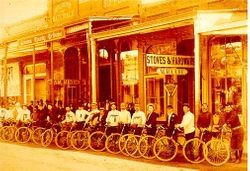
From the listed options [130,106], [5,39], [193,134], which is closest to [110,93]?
[130,106]

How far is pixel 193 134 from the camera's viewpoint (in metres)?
5.30

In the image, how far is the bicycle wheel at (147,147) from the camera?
588 cm

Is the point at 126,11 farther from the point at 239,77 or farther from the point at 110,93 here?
the point at 239,77

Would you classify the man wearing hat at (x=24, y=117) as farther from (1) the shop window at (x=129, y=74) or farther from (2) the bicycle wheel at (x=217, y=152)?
(2) the bicycle wheel at (x=217, y=152)

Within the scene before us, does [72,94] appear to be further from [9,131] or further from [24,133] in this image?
[9,131]

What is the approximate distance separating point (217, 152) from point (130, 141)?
1429mm

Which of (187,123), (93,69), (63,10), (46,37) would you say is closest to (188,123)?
(187,123)

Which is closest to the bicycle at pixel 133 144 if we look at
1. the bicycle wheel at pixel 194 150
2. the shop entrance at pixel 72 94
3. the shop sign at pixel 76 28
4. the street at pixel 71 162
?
the street at pixel 71 162

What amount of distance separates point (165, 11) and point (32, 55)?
1.83 m

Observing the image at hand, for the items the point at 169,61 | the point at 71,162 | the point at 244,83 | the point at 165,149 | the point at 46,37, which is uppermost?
the point at 46,37

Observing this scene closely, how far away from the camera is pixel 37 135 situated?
695 cm

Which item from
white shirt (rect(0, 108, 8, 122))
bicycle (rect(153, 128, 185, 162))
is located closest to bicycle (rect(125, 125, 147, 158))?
bicycle (rect(153, 128, 185, 162))

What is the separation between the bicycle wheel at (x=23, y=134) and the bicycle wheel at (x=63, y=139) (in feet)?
1.76

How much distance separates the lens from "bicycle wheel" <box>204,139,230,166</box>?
16.3 feet
